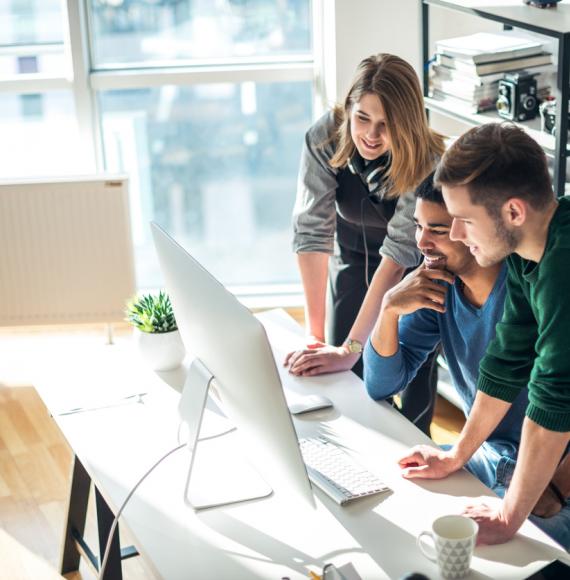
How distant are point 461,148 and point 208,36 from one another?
287 centimetres

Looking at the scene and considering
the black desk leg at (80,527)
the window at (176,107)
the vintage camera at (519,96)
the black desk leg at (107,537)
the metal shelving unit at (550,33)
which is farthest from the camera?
the window at (176,107)

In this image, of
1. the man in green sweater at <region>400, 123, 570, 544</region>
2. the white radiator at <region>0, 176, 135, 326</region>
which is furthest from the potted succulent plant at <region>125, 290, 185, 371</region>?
the white radiator at <region>0, 176, 135, 326</region>

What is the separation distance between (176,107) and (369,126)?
2.19 metres

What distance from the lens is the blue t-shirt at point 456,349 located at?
2168mm

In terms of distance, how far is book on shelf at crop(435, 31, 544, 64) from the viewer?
131 inches

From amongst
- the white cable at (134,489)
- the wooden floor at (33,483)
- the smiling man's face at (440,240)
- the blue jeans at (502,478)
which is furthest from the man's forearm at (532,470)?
the wooden floor at (33,483)

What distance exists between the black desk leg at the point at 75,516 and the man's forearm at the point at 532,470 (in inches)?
50.2

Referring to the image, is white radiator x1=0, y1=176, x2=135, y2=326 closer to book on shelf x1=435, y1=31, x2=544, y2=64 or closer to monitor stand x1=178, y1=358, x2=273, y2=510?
book on shelf x1=435, y1=31, x2=544, y2=64

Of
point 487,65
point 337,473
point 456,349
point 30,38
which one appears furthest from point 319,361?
point 30,38

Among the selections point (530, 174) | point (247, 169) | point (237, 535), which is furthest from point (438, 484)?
point (247, 169)

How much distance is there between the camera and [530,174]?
5.81 ft

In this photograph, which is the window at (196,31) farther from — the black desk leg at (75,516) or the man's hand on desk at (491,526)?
the man's hand on desk at (491,526)

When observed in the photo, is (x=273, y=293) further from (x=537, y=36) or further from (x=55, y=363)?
(x=55, y=363)

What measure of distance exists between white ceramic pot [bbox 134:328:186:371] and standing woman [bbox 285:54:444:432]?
0.28 metres
